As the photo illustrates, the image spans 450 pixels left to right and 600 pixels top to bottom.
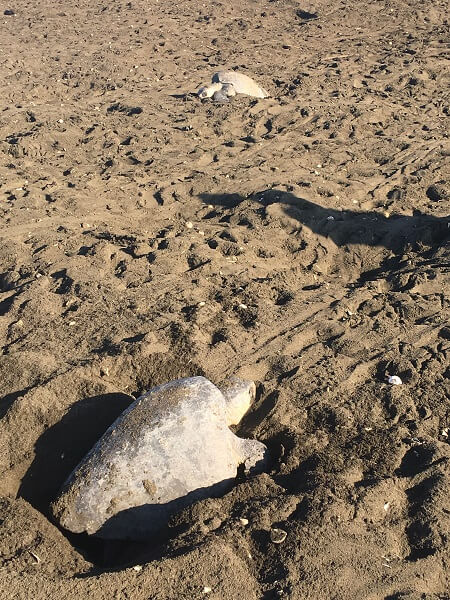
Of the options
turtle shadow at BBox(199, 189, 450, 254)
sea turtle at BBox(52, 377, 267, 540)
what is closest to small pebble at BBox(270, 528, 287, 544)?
sea turtle at BBox(52, 377, 267, 540)

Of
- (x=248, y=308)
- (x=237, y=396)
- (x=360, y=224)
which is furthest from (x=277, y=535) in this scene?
(x=360, y=224)

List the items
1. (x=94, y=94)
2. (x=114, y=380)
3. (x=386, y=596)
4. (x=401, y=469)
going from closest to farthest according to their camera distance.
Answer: (x=386, y=596)
(x=401, y=469)
(x=114, y=380)
(x=94, y=94)

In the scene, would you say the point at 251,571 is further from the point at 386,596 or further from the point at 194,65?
the point at 194,65

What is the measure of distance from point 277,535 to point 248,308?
2.41 m

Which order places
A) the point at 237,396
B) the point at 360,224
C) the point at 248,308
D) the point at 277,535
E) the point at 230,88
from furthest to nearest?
the point at 230,88 → the point at 360,224 → the point at 248,308 → the point at 237,396 → the point at 277,535

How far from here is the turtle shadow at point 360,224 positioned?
6.19m

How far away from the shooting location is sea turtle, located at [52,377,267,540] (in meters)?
3.28

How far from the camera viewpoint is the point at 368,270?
6.03m

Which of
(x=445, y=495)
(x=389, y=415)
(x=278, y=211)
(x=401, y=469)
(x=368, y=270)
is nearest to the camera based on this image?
(x=445, y=495)

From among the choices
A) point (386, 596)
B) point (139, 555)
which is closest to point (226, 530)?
point (139, 555)

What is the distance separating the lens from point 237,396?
13.1ft

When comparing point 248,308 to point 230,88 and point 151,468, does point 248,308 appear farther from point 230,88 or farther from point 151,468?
point 230,88

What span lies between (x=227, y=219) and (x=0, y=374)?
11.1 ft

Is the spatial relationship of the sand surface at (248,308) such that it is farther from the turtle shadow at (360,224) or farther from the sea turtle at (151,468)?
the sea turtle at (151,468)
